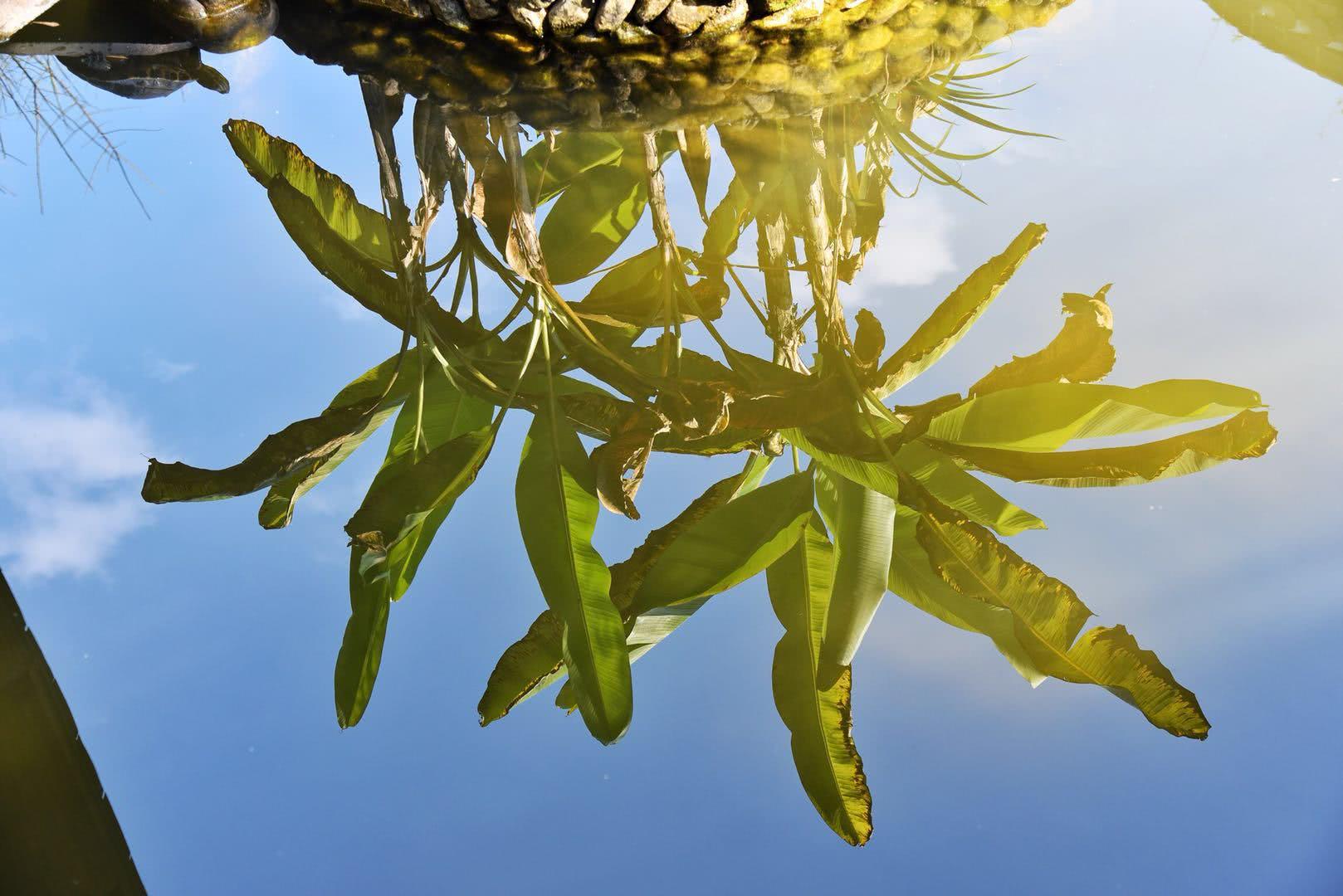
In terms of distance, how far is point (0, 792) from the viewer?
→ 625 millimetres

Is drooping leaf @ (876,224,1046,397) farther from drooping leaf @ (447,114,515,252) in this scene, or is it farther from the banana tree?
drooping leaf @ (447,114,515,252)

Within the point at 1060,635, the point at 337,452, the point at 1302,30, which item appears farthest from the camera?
the point at 1302,30

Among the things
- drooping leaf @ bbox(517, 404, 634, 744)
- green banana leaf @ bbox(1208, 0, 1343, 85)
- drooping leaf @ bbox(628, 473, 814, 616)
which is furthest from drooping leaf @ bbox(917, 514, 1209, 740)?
green banana leaf @ bbox(1208, 0, 1343, 85)

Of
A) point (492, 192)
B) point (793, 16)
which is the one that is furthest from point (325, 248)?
point (793, 16)

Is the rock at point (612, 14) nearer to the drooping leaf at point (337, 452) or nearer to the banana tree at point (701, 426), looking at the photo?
the banana tree at point (701, 426)

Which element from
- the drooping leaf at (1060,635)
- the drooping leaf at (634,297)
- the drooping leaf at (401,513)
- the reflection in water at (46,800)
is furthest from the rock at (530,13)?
the reflection in water at (46,800)

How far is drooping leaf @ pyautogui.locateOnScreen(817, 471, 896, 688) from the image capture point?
25.4 inches

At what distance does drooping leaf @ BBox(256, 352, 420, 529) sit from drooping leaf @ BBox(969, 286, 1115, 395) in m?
0.50

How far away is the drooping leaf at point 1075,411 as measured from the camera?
1.96ft

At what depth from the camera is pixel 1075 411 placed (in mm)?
636

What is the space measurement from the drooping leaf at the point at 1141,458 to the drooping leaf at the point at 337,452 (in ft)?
1.62

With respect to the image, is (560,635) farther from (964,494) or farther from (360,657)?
(964,494)

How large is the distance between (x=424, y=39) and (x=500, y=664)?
1.94 ft

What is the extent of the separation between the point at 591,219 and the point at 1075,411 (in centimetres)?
49
